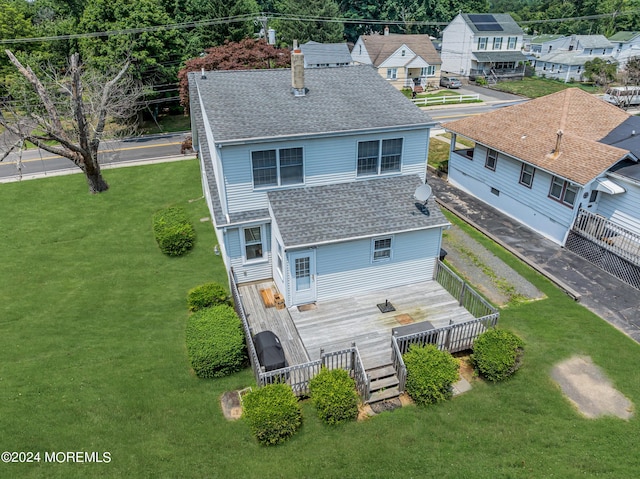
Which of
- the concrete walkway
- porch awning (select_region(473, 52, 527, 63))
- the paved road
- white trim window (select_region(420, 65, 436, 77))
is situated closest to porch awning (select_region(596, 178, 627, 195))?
the concrete walkway

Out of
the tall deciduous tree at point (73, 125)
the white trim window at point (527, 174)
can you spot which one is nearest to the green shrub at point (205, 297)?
the tall deciduous tree at point (73, 125)

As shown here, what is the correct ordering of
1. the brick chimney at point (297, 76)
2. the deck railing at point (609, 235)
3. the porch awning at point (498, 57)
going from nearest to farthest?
1. the brick chimney at point (297, 76)
2. the deck railing at point (609, 235)
3. the porch awning at point (498, 57)

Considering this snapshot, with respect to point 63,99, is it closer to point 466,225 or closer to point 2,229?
point 2,229

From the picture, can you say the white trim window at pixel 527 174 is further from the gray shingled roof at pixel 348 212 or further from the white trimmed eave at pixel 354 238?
the white trimmed eave at pixel 354 238

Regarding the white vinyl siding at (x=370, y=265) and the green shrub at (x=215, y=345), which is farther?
the white vinyl siding at (x=370, y=265)

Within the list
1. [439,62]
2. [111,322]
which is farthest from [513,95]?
[111,322]

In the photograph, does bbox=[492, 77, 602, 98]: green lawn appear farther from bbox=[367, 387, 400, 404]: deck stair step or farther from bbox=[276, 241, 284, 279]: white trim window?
bbox=[367, 387, 400, 404]: deck stair step

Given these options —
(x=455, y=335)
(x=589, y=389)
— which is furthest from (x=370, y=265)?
(x=589, y=389)
